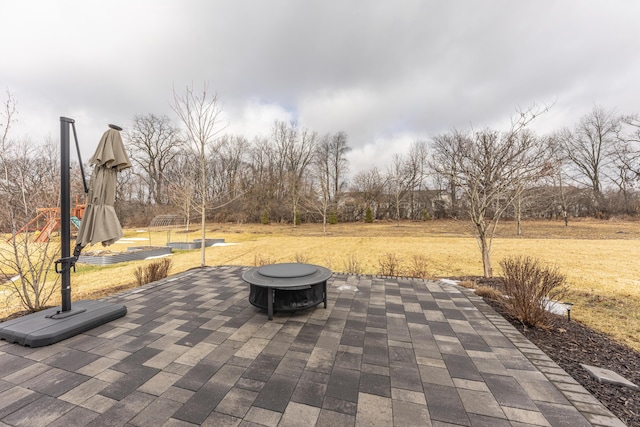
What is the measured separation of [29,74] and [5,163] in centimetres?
390

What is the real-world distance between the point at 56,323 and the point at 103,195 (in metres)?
1.69

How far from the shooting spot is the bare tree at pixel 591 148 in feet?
83.0

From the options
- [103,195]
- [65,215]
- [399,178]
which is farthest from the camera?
[399,178]

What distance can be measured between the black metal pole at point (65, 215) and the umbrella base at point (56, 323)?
7.8 inches

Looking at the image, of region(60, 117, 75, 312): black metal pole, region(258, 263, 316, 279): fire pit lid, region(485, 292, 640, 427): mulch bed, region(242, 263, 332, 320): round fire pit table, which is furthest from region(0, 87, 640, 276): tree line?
region(242, 263, 332, 320): round fire pit table

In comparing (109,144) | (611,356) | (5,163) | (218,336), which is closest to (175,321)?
(218,336)

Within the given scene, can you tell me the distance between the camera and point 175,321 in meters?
3.40

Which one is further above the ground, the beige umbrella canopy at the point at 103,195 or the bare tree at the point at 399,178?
the bare tree at the point at 399,178

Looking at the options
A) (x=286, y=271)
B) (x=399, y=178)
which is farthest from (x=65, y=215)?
(x=399, y=178)

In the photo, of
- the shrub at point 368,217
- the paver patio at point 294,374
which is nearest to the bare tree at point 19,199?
the paver patio at point 294,374

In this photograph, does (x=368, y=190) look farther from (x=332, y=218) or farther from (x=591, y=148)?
(x=591, y=148)

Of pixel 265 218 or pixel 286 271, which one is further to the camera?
pixel 265 218

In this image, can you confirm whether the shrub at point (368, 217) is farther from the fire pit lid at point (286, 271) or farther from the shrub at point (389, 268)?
the fire pit lid at point (286, 271)

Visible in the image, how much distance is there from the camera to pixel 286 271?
4.04 meters
